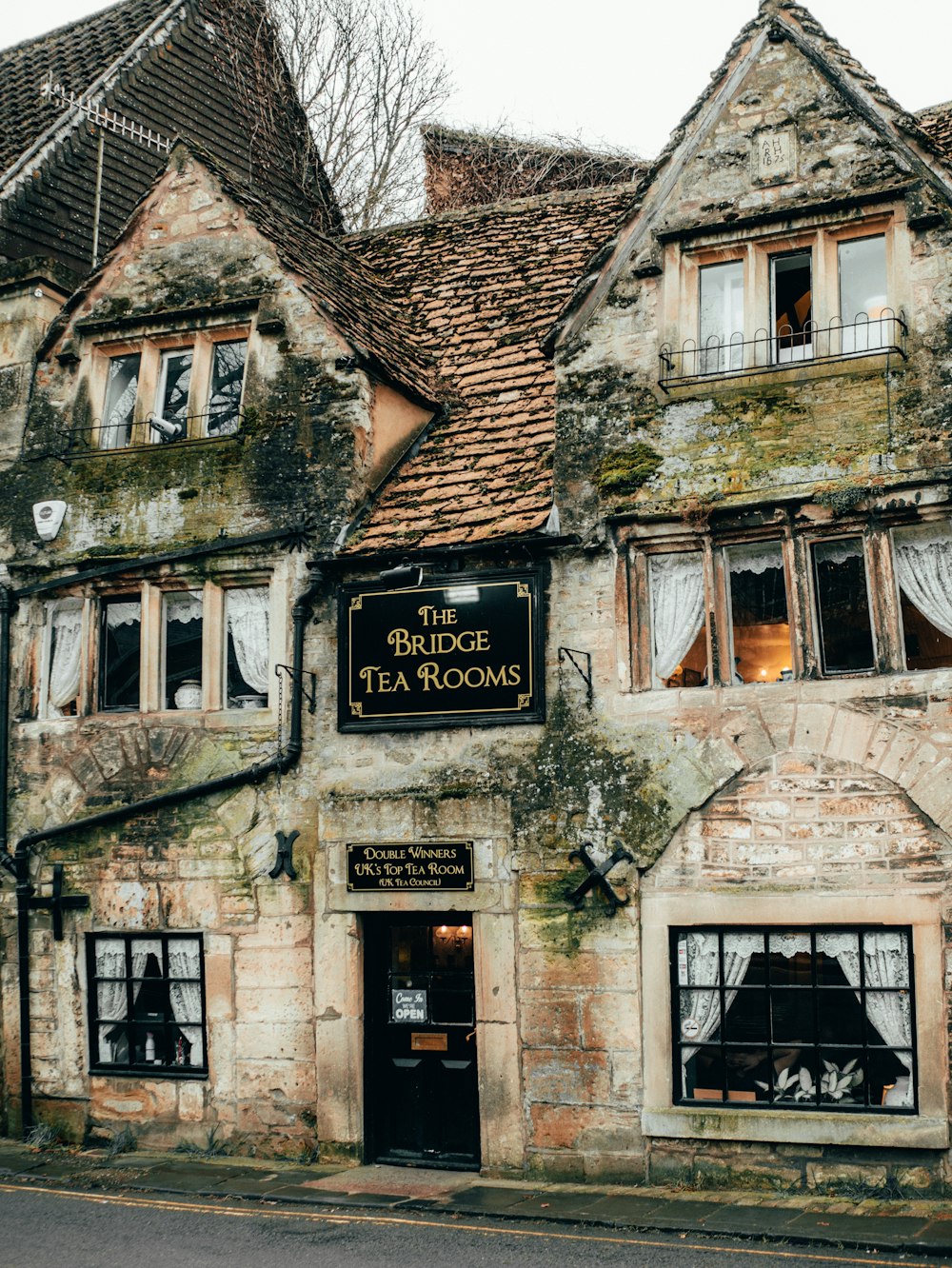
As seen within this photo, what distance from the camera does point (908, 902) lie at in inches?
461

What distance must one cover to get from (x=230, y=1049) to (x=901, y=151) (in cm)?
1036

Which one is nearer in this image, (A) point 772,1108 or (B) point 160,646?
(A) point 772,1108

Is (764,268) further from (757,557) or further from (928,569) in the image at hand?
(928,569)

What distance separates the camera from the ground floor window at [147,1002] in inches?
565

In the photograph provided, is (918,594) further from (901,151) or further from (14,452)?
(14,452)

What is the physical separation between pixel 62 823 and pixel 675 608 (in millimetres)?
6814

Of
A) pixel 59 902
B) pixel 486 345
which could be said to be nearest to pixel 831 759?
pixel 486 345

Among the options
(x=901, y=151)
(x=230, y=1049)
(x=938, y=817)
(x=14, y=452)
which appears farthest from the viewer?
(x=14, y=452)

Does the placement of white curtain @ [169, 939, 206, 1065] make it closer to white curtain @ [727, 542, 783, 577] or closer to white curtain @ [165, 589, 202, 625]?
white curtain @ [165, 589, 202, 625]

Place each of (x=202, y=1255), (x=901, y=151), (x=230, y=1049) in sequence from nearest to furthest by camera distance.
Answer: (x=202, y=1255)
(x=901, y=151)
(x=230, y=1049)

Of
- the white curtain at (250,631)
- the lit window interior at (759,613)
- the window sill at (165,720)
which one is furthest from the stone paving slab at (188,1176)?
the lit window interior at (759,613)

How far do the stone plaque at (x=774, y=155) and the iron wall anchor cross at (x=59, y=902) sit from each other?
971cm

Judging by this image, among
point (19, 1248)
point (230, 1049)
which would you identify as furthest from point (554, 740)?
point (19, 1248)

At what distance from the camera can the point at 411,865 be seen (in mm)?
13461
